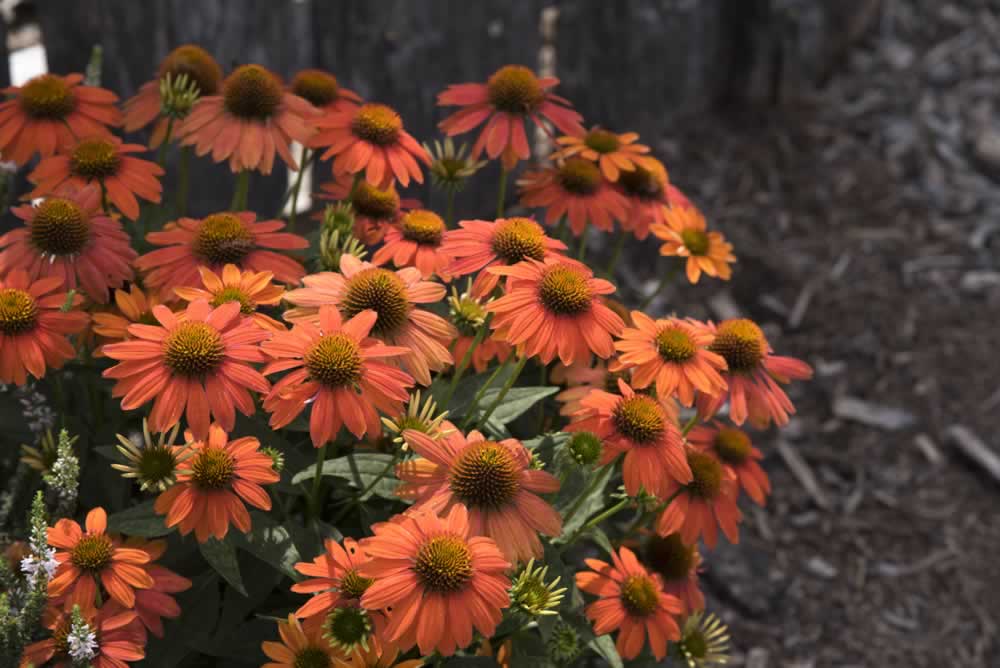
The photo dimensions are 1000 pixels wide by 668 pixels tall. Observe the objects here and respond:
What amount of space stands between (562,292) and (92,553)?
0.73m

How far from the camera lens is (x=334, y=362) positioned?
1.38 metres

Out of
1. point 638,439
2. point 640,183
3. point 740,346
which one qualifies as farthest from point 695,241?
point 638,439

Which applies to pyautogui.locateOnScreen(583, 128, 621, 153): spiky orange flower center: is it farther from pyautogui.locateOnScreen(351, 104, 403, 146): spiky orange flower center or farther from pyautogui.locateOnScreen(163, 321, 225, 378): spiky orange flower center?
pyautogui.locateOnScreen(163, 321, 225, 378): spiky orange flower center

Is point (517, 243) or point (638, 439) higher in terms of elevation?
point (517, 243)

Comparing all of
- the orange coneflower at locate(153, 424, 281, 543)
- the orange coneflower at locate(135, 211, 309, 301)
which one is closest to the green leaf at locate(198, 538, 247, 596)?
the orange coneflower at locate(153, 424, 281, 543)

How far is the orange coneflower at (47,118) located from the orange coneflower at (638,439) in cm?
97

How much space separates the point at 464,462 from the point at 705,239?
86cm

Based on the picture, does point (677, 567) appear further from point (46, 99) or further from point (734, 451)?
point (46, 99)

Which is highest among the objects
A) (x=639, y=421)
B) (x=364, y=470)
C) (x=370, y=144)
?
(x=370, y=144)

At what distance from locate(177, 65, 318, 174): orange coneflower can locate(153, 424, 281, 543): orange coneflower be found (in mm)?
560

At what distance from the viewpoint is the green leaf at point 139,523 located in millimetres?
1482

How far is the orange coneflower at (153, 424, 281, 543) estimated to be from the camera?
1.38 m

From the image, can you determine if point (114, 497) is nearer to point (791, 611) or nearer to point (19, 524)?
point (19, 524)

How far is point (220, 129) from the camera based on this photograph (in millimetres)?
1808
